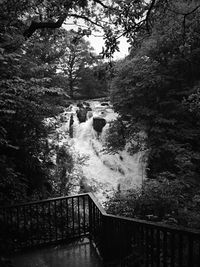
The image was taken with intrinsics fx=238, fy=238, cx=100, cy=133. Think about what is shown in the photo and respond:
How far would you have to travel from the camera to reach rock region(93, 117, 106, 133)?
16.7 meters

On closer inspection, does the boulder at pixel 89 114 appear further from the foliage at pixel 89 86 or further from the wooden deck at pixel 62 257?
the wooden deck at pixel 62 257

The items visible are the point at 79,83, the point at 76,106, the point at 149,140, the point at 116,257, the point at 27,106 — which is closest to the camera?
the point at 116,257

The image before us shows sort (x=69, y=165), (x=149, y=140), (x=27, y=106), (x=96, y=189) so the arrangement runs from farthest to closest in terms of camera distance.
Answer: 1. (x=96, y=189)
2. (x=149, y=140)
3. (x=69, y=165)
4. (x=27, y=106)

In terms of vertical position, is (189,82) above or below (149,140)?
above

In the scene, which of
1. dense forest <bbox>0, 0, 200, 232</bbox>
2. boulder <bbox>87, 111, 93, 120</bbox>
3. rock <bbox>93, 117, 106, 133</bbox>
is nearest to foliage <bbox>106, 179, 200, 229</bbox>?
dense forest <bbox>0, 0, 200, 232</bbox>

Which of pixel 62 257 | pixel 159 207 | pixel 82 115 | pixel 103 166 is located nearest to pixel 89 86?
pixel 82 115

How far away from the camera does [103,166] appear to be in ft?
46.7

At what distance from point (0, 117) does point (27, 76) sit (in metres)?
2.55

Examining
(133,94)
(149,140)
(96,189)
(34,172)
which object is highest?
(133,94)

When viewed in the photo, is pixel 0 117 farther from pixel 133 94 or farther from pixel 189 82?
pixel 189 82

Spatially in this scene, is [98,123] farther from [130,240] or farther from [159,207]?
[130,240]

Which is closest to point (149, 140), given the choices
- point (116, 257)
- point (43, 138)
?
point (43, 138)

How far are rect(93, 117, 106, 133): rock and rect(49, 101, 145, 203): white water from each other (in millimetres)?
245

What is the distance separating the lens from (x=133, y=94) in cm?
1102
